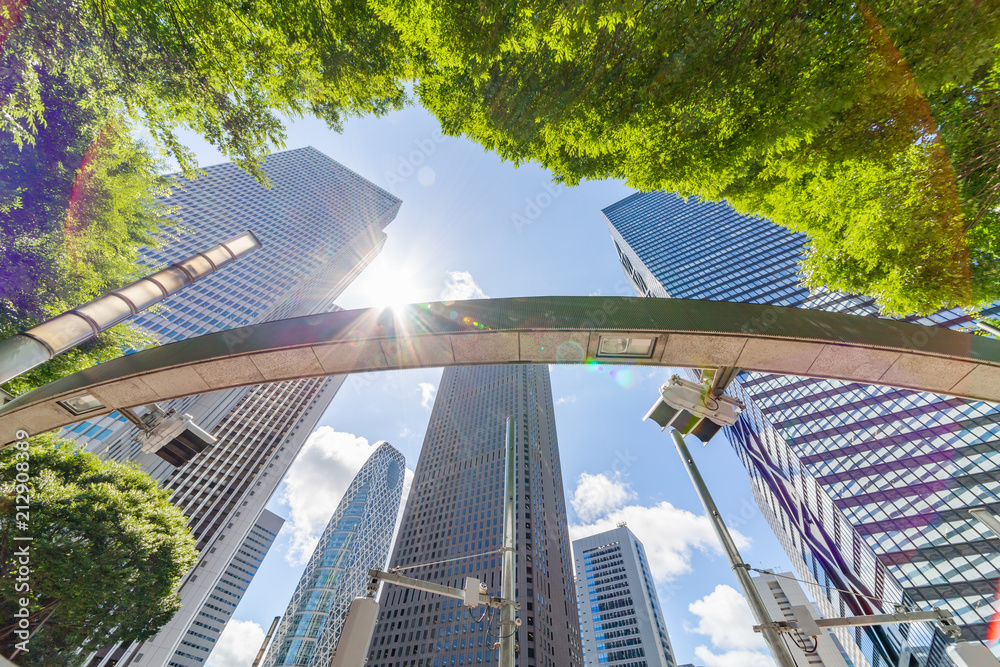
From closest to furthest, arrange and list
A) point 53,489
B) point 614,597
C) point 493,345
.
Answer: point 493,345, point 53,489, point 614,597

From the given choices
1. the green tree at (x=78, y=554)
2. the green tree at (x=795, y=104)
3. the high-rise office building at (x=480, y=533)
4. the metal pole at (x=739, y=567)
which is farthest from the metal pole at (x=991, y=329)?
the high-rise office building at (x=480, y=533)

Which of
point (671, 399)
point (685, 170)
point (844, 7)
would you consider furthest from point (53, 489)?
point (844, 7)

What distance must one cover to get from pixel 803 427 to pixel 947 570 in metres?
20.8

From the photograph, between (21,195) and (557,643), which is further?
(557,643)

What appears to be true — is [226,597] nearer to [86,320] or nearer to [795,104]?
[86,320]

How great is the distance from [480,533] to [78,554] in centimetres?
7883

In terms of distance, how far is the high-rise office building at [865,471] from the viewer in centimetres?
4359

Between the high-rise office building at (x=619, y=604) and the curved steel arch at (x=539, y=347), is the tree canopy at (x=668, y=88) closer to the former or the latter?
the curved steel arch at (x=539, y=347)

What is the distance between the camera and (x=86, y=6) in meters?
6.04

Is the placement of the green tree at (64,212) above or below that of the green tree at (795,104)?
above

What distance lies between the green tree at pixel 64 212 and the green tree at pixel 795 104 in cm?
840

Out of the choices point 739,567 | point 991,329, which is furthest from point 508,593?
point 991,329

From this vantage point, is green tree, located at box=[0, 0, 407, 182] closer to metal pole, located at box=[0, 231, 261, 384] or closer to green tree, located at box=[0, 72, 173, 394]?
green tree, located at box=[0, 72, 173, 394]

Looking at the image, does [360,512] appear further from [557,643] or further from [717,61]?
[717,61]
